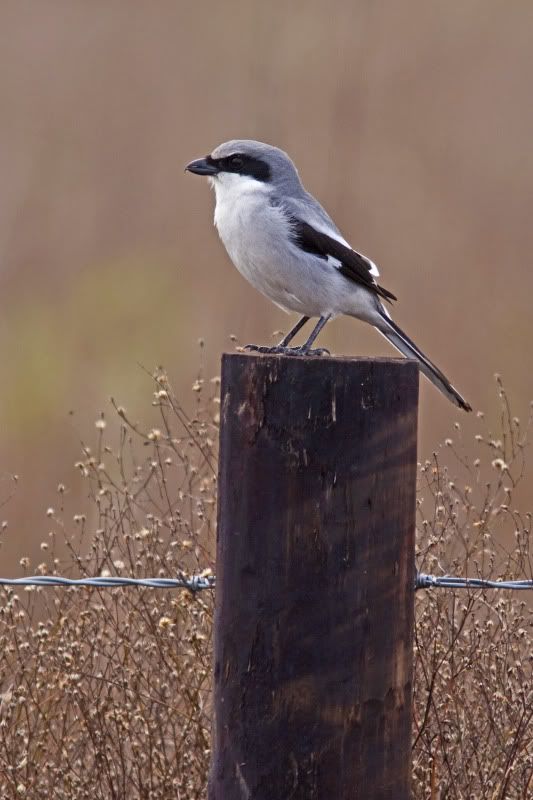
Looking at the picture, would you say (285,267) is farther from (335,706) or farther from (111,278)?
(111,278)

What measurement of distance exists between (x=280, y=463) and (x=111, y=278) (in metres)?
5.79

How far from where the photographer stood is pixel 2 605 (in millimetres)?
3939

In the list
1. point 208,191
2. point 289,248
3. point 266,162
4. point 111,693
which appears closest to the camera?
point 111,693

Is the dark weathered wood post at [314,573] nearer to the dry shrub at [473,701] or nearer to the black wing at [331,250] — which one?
the dry shrub at [473,701]

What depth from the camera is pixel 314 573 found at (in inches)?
99.9

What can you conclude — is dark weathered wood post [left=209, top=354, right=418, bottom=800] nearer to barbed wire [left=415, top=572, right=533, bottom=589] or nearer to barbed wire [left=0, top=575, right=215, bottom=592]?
barbed wire [left=415, top=572, right=533, bottom=589]

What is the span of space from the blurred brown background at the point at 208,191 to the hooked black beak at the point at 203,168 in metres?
2.08

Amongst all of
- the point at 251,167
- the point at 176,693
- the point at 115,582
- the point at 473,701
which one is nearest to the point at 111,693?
the point at 176,693

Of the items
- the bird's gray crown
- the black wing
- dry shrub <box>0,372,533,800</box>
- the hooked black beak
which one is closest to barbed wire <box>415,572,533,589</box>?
dry shrub <box>0,372,533,800</box>

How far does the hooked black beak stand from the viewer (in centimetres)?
469

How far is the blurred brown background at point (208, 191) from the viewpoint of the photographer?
24.1 feet

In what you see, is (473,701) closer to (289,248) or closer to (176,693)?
(176,693)

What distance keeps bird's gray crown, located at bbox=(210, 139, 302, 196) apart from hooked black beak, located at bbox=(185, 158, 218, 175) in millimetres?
34

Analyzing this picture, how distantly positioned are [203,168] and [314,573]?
98.0 inches
